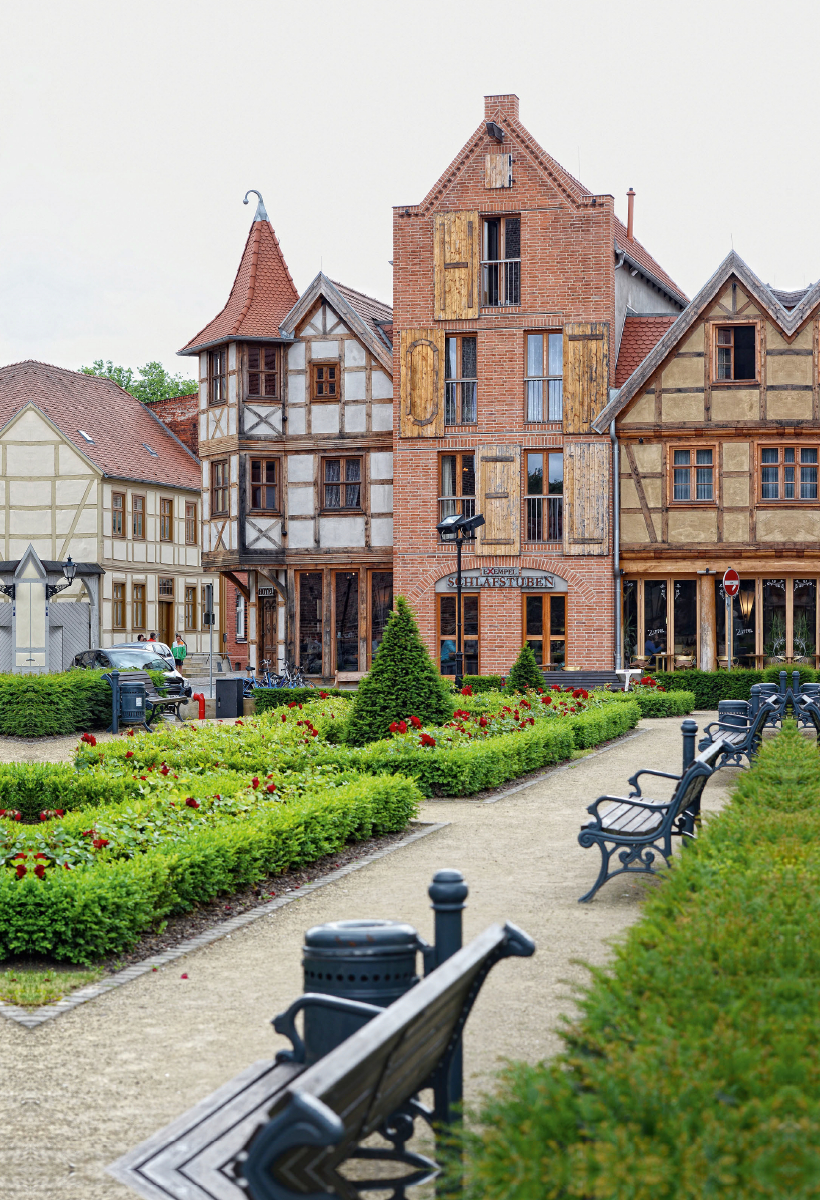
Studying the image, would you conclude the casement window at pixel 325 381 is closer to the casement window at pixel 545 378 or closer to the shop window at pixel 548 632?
the casement window at pixel 545 378

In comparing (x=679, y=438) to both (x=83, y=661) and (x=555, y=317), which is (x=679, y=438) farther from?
(x=83, y=661)

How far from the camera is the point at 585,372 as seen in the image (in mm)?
30344

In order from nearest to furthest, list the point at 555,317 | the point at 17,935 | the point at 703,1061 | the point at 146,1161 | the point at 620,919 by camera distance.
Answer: the point at 703,1061, the point at 146,1161, the point at 17,935, the point at 620,919, the point at 555,317

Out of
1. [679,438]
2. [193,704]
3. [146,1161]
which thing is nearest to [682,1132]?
[146,1161]

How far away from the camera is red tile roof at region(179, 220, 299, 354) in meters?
33.4

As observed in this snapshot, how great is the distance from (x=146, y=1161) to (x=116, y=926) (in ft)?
11.9

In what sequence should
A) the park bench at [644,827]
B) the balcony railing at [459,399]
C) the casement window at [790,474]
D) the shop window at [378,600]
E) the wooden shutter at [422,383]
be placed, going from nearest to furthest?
the park bench at [644,827], the casement window at [790,474], the wooden shutter at [422,383], the balcony railing at [459,399], the shop window at [378,600]

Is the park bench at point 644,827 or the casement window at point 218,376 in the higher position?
the casement window at point 218,376

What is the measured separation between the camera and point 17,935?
22.9 feet

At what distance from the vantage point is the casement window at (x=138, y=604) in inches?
1703

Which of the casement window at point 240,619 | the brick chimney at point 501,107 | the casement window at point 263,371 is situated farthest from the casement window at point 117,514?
the brick chimney at point 501,107

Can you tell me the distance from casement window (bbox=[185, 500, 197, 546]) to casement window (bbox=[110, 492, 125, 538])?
3856 millimetres

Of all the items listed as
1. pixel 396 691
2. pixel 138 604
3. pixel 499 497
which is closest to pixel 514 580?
pixel 499 497

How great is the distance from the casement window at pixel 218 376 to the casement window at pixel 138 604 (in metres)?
11.2
